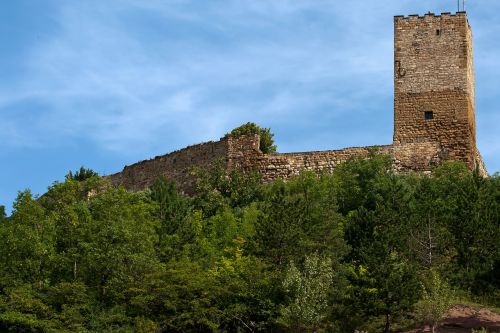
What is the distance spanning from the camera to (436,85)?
5866cm

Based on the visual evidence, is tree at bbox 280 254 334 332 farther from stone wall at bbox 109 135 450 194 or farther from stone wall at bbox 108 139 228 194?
stone wall at bbox 108 139 228 194

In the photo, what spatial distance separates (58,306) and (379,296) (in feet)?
34.8

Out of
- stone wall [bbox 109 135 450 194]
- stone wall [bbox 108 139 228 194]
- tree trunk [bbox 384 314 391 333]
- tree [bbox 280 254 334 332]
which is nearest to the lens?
tree [bbox 280 254 334 332]

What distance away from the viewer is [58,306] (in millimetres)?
47906

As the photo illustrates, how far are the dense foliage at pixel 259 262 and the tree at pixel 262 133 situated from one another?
11554 mm

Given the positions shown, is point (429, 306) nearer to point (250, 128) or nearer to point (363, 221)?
point (363, 221)

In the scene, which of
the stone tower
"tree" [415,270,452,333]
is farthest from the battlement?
"tree" [415,270,452,333]

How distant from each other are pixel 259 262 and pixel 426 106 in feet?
45.5

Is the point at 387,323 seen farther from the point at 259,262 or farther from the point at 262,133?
the point at 262,133

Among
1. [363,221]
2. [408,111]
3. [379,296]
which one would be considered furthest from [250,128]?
[379,296]

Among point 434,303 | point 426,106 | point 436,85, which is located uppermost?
point 436,85

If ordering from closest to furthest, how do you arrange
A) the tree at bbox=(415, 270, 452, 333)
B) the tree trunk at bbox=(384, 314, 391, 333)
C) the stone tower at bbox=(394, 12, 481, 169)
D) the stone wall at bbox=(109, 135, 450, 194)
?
the tree at bbox=(415, 270, 452, 333) → the tree trunk at bbox=(384, 314, 391, 333) → the stone tower at bbox=(394, 12, 481, 169) → the stone wall at bbox=(109, 135, 450, 194)

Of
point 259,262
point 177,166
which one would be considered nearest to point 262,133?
point 177,166

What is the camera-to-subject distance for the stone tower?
191 feet
